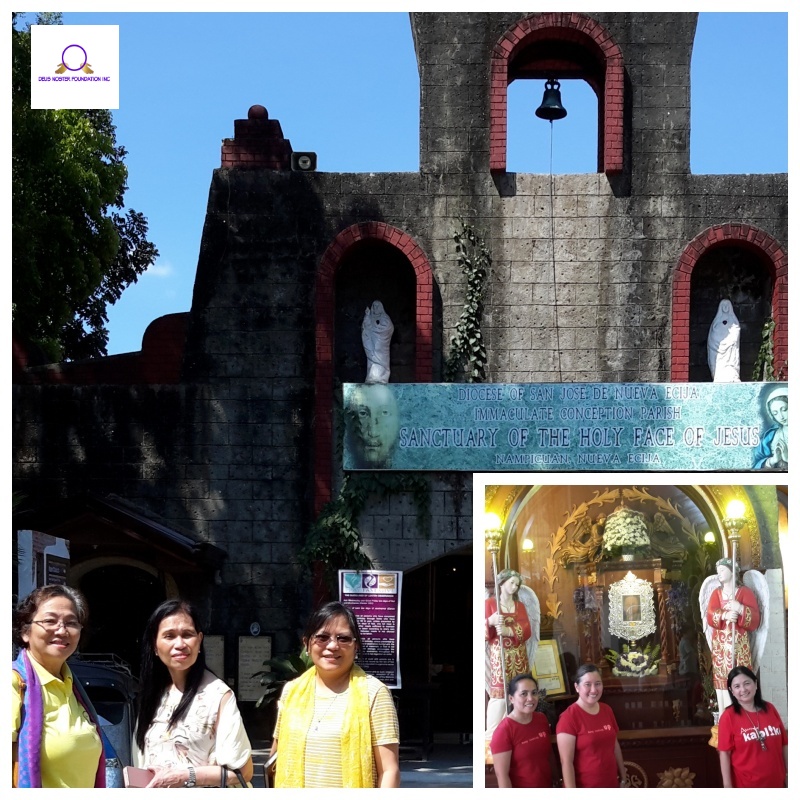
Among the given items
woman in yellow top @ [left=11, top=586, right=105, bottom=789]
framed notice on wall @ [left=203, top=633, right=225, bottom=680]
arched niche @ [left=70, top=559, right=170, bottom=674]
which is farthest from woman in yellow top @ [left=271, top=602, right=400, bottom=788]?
arched niche @ [left=70, top=559, right=170, bottom=674]

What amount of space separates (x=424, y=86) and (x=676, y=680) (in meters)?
11.7

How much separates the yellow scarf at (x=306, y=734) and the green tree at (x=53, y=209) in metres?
12.7

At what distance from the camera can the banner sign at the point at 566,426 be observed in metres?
17.2

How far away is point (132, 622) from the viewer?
740 inches

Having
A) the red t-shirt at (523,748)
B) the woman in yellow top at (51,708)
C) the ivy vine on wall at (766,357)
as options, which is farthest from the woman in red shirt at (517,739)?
the ivy vine on wall at (766,357)

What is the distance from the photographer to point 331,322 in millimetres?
18188

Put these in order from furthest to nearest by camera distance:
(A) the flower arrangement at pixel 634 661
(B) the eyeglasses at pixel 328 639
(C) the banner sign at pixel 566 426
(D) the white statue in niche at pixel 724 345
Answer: (D) the white statue in niche at pixel 724 345 → (C) the banner sign at pixel 566 426 → (A) the flower arrangement at pixel 634 661 → (B) the eyeglasses at pixel 328 639

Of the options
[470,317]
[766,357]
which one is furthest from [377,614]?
[766,357]

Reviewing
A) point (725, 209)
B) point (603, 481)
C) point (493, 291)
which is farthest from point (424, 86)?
point (603, 481)

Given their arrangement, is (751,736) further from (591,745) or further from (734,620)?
(591,745)

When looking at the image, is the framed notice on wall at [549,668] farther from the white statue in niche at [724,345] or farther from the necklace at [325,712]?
the white statue in niche at [724,345]

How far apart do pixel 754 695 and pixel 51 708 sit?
3.92 metres

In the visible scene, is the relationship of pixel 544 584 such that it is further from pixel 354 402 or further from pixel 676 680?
pixel 354 402
